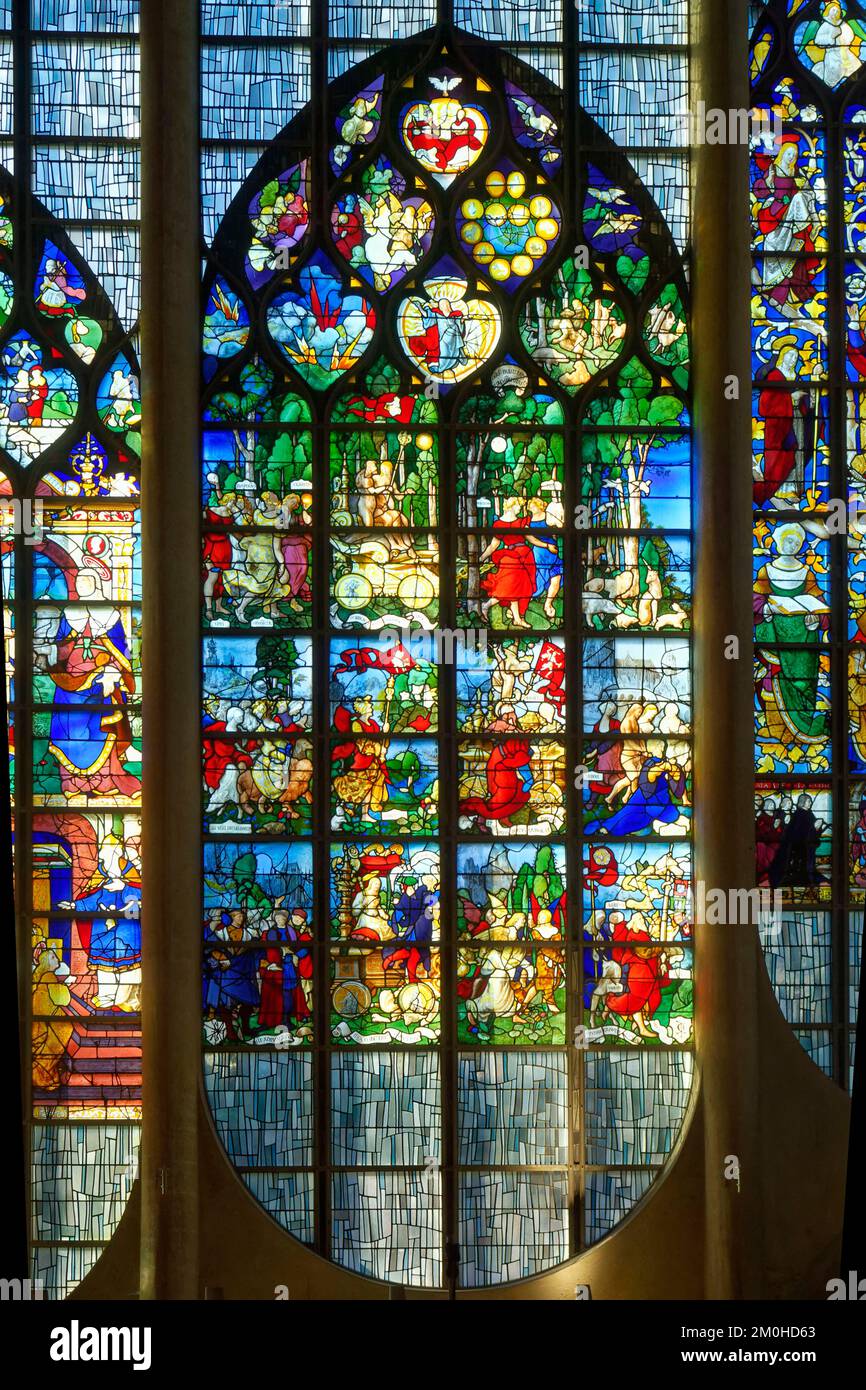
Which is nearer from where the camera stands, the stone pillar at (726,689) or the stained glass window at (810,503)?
the stone pillar at (726,689)

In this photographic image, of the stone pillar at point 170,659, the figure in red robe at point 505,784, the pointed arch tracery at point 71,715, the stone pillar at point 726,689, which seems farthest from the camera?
the figure in red robe at point 505,784

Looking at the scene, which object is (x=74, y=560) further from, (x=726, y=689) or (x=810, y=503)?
(x=810, y=503)

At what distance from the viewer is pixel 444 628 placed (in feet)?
26.0

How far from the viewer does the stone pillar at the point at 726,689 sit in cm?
753

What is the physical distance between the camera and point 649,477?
26.6ft

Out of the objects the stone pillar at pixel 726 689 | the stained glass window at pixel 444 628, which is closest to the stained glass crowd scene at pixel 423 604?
the stained glass window at pixel 444 628

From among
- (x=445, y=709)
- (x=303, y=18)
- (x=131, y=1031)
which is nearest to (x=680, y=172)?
(x=303, y=18)

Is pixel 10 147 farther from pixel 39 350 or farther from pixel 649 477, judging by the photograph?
pixel 649 477

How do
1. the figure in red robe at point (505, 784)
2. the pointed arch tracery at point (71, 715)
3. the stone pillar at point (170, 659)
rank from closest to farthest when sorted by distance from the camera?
1. the stone pillar at point (170, 659)
2. the pointed arch tracery at point (71, 715)
3. the figure in red robe at point (505, 784)

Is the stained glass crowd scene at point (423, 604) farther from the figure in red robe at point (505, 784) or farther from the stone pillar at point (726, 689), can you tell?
the stone pillar at point (726, 689)

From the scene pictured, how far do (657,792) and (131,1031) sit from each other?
313 centimetres

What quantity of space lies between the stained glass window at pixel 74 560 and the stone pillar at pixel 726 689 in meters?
3.06

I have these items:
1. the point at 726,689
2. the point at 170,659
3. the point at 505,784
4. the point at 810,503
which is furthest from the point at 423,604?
the point at 810,503

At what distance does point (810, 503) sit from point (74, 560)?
413cm
